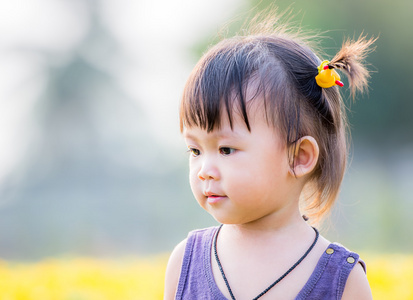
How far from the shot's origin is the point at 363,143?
1221 cm

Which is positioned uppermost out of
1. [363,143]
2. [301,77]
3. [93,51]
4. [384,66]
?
[93,51]

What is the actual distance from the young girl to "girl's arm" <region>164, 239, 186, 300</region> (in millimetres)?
74

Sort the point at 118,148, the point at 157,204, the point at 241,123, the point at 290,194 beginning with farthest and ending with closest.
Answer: the point at 118,148 → the point at 157,204 → the point at 290,194 → the point at 241,123

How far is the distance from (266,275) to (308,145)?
0.49m

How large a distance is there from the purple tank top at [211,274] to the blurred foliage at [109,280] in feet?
4.64

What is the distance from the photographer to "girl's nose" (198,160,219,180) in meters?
1.90

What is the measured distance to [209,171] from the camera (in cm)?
190

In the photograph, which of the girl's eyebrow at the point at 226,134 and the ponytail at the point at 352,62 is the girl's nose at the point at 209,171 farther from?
the ponytail at the point at 352,62

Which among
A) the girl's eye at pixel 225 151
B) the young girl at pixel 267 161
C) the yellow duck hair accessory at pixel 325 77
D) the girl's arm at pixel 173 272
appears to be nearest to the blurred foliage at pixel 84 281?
the girl's arm at pixel 173 272

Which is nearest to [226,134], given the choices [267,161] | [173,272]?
[267,161]

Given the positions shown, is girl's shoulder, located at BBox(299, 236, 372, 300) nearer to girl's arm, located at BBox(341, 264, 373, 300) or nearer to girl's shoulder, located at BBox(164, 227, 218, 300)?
girl's arm, located at BBox(341, 264, 373, 300)

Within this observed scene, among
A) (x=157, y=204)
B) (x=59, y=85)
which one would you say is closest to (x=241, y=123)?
(x=157, y=204)

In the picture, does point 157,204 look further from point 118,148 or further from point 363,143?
point 363,143

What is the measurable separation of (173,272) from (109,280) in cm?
180
